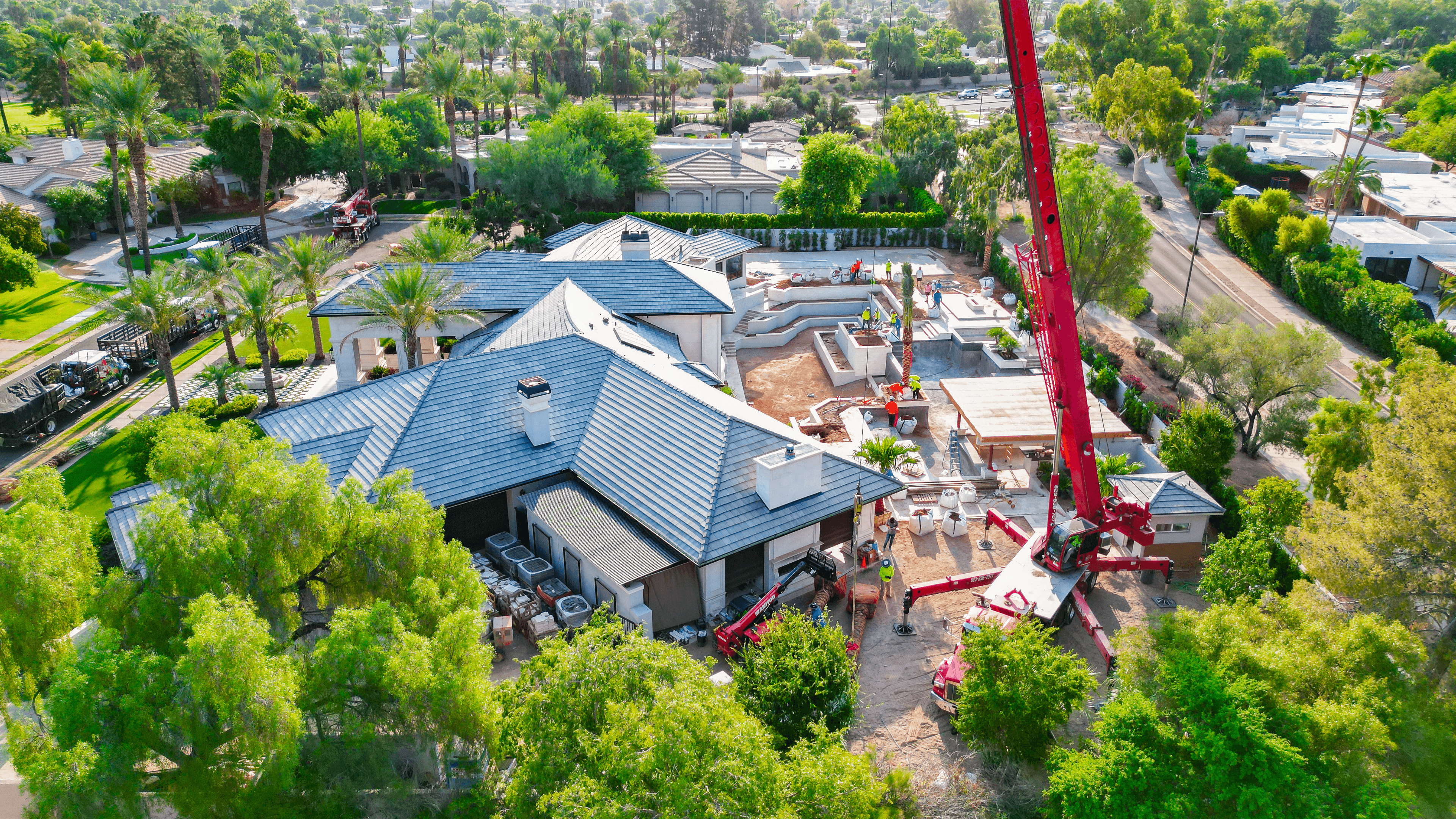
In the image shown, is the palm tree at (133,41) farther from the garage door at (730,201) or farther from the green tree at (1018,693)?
the green tree at (1018,693)

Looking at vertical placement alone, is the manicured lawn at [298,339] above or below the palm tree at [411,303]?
below

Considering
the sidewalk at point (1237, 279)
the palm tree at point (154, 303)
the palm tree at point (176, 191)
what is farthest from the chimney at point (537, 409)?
the palm tree at point (176, 191)

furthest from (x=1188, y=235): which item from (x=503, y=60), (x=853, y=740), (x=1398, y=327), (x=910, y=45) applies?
(x=503, y=60)

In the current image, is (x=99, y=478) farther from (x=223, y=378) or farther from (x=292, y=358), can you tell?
(x=292, y=358)

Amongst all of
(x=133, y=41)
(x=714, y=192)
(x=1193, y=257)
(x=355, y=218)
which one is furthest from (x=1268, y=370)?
(x=133, y=41)

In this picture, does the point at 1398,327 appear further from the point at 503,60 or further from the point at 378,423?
the point at 503,60

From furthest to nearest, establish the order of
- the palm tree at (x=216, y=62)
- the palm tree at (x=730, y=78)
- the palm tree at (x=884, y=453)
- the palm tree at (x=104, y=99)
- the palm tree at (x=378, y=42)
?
1. the palm tree at (x=730, y=78)
2. the palm tree at (x=378, y=42)
3. the palm tree at (x=216, y=62)
4. the palm tree at (x=104, y=99)
5. the palm tree at (x=884, y=453)
